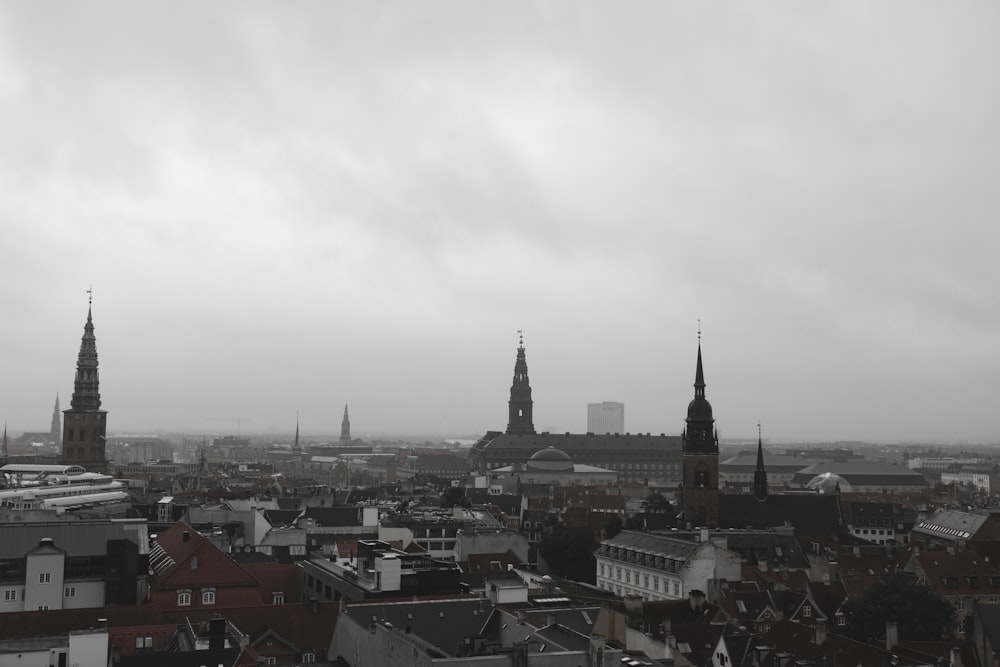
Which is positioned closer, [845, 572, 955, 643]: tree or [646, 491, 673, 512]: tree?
[845, 572, 955, 643]: tree

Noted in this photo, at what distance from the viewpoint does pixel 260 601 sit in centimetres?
5128

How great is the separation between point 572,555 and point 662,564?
48.7 ft

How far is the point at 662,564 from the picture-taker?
239 ft

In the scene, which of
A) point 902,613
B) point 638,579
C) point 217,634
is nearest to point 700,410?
point 638,579

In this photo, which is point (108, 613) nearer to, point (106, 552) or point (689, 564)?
point (106, 552)

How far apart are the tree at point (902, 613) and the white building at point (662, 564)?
12796mm

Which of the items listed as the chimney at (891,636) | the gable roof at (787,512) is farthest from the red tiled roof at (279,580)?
the gable roof at (787,512)

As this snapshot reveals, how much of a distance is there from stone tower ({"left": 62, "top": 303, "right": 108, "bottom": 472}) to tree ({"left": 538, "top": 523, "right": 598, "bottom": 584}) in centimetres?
6729

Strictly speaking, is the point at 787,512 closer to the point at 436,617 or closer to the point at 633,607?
the point at 633,607

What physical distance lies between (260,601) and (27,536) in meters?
11.1

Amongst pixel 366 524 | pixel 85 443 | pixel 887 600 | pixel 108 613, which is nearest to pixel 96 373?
pixel 85 443

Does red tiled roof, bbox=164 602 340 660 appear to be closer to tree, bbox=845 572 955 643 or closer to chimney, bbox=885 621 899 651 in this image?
chimney, bbox=885 621 899 651

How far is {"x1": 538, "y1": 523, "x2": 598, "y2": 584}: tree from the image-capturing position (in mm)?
86250

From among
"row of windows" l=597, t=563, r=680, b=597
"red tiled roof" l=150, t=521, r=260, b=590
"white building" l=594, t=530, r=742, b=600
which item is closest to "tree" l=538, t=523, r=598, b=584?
"row of windows" l=597, t=563, r=680, b=597
